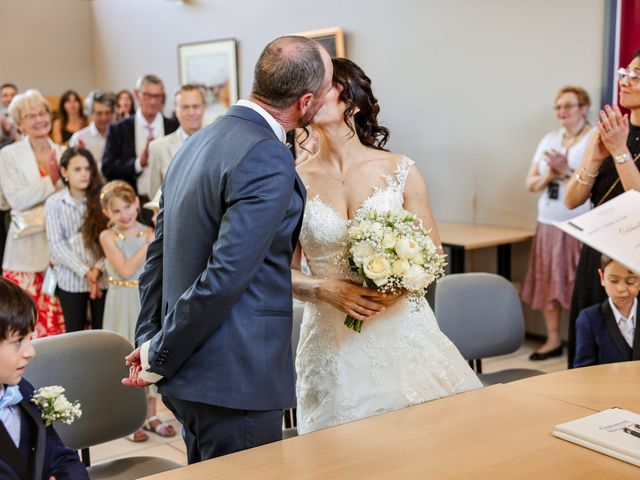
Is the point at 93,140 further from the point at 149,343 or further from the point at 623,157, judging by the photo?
the point at 149,343

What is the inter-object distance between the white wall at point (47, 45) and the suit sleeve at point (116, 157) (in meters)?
5.92

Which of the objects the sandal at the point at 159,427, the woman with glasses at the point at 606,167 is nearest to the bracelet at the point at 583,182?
the woman with glasses at the point at 606,167

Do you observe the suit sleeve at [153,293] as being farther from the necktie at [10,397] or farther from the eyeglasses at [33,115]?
the eyeglasses at [33,115]

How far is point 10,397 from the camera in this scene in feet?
6.39

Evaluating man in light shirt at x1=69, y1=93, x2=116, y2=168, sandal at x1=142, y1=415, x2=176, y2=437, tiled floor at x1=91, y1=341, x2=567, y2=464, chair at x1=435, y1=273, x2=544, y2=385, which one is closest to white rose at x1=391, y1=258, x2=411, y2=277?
chair at x1=435, y1=273, x2=544, y2=385

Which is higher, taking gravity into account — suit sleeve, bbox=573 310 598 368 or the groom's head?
the groom's head

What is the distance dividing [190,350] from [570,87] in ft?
14.0

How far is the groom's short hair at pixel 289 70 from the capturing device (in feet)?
6.57

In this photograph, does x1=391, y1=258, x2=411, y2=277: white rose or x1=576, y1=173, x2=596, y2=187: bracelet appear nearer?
x1=391, y1=258, x2=411, y2=277: white rose

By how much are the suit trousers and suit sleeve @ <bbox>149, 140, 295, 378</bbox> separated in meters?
0.18

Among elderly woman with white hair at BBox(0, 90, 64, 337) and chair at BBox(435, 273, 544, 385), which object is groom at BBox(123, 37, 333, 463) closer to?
chair at BBox(435, 273, 544, 385)

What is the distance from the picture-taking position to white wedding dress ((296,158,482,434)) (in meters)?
2.62

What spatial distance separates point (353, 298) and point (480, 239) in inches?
132

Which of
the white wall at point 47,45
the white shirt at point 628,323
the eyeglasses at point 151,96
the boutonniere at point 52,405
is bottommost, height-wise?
the white shirt at point 628,323
